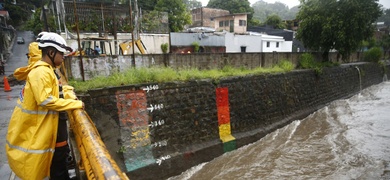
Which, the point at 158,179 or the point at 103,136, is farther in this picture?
the point at 158,179

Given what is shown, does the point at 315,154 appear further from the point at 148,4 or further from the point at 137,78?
the point at 148,4

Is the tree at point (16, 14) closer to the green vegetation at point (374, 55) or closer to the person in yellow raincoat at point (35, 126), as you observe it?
the person in yellow raincoat at point (35, 126)

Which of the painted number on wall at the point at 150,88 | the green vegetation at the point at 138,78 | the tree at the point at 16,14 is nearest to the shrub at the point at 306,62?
the green vegetation at the point at 138,78

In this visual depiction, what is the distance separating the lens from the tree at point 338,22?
12469 mm

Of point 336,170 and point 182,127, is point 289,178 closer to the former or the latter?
point 336,170

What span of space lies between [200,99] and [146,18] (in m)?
10.0

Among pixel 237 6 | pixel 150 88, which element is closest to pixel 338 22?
pixel 150 88

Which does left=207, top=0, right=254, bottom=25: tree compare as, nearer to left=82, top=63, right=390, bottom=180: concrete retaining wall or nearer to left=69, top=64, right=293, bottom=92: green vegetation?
left=82, top=63, right=390, bottom=180: concrete retaining wall

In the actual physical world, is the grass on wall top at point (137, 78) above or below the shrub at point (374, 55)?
below

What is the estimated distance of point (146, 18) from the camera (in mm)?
14836

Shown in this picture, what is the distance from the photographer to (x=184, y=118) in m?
6.51


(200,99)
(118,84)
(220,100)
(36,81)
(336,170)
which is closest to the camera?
(36,81)

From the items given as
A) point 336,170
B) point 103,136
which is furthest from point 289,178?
point 103,136

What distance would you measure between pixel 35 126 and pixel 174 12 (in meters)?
21.2
